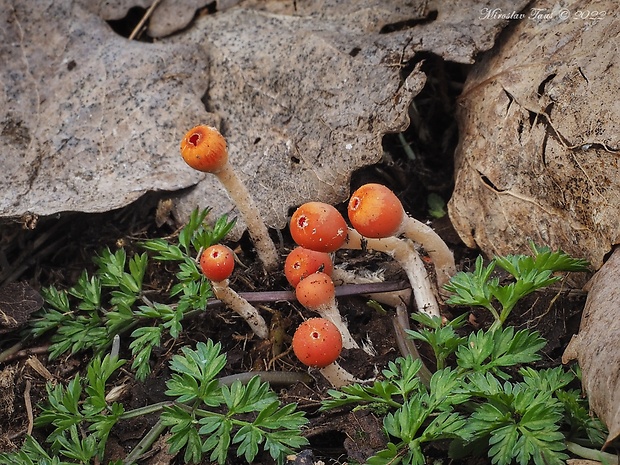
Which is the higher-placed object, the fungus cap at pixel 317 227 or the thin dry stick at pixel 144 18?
the thin dry stick at pixel 144 18

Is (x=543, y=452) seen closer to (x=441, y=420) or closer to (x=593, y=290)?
(x=441, y=420)

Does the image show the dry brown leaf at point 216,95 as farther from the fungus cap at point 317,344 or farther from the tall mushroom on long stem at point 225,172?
the fungus cap at point 317,344

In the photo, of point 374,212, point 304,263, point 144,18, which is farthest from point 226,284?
point 144,18

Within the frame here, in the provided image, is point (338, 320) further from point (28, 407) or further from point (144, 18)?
point (144, 18)

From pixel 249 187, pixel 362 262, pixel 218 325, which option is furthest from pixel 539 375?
pixel 249 187

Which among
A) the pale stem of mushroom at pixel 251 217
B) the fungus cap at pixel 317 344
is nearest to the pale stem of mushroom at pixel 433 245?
the fungus cap at pixel 317 344

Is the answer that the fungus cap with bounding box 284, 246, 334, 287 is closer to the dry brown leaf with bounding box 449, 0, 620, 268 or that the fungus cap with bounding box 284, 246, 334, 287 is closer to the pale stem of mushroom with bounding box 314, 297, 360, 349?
the pale stem of mushroom with bounding box 314, 297, 360, 349
